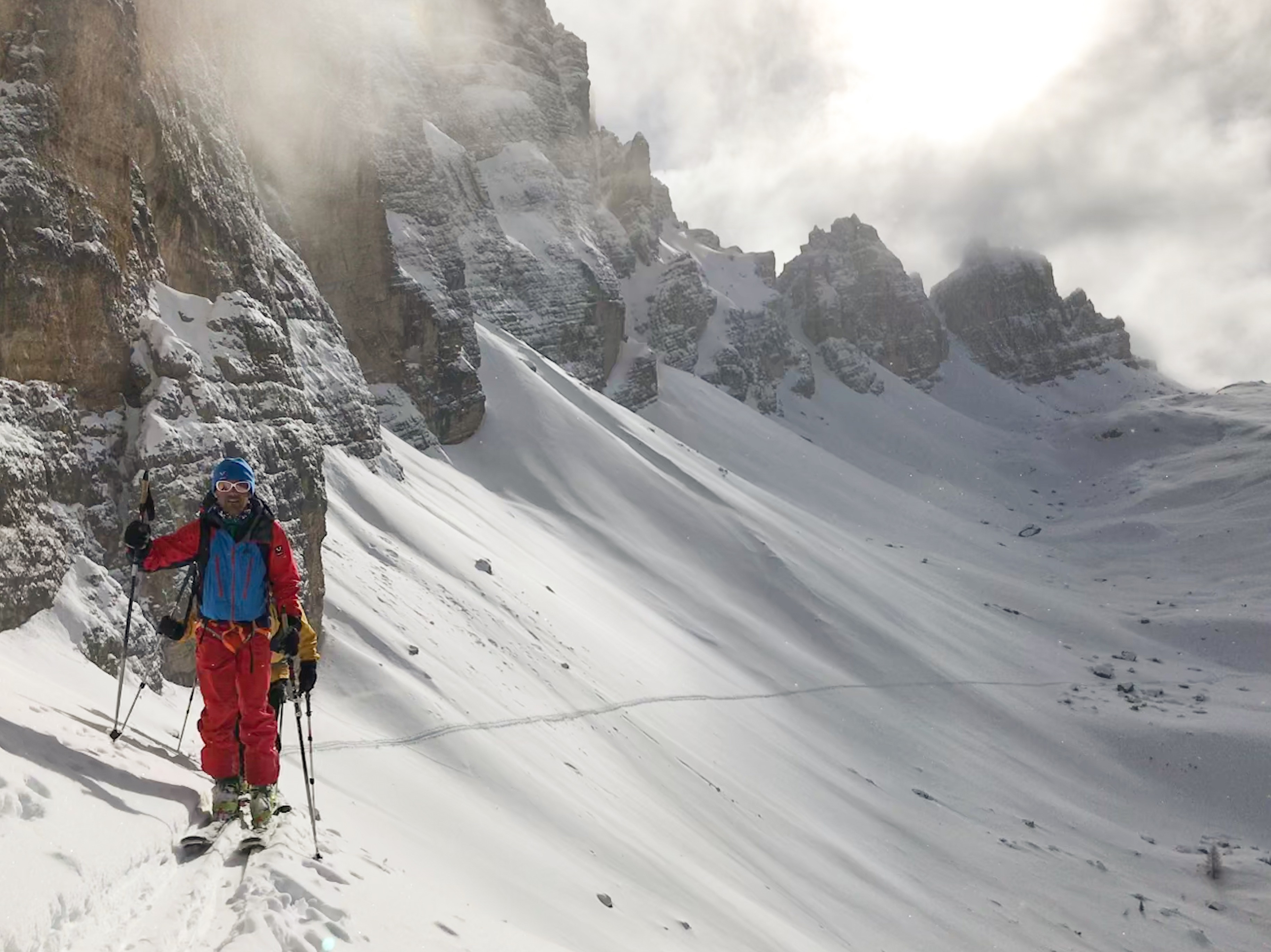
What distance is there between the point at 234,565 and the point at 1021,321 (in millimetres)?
194922

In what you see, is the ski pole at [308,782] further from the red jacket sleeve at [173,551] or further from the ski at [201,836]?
the red jacket sleeve at [173,551]

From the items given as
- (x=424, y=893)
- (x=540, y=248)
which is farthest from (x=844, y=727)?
(x=540, y=248)

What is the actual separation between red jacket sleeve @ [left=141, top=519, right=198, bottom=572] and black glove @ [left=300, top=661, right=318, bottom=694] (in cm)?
119

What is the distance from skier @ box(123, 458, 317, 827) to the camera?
664 cm

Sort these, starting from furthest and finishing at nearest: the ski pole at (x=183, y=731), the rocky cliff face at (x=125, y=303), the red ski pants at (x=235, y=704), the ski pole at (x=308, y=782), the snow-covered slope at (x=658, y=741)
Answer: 1. the rocky cliff face at (x=125, y=303)
2. the ski pole at (x=183, y=731)
3. the red ski pants at (x=235, y=704)
4. the ski pole at (x=308, y=782)
5. the snow-covered slope at (x=658, y=741)

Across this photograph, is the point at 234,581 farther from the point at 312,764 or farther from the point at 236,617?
the point at 312,764

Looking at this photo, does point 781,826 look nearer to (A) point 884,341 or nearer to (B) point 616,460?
(B) point 616,460

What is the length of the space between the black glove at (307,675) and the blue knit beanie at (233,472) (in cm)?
143

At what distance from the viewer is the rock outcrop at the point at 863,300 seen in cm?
15162

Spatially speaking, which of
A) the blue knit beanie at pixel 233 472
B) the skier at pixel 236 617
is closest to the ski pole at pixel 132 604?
the skier at pixel 236 617

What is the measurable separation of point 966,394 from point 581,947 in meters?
169

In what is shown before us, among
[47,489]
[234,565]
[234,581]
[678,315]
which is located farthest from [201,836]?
[678,315]

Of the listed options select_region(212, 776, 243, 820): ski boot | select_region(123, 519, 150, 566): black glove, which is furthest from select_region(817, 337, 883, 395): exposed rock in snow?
select_region(212, 776, 243, 820): ski boot

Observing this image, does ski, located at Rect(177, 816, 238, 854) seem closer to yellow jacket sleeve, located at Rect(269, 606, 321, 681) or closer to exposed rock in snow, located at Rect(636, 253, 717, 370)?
yellow jacket sleeve, located at Rect(269, 606, 321, 681)
